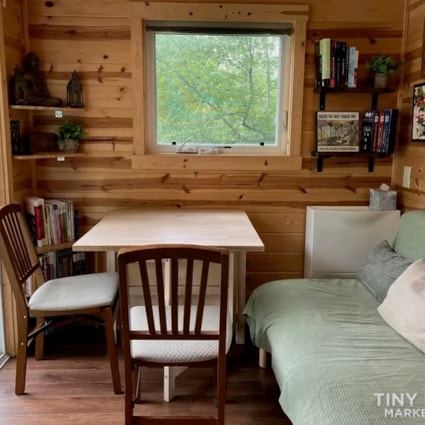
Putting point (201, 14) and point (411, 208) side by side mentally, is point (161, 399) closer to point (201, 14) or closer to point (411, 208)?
point (411, 208)

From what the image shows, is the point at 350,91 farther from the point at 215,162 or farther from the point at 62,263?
the point at 62,263

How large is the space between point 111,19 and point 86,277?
5.20ft

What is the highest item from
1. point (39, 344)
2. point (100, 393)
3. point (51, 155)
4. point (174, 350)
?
point (51, 155)

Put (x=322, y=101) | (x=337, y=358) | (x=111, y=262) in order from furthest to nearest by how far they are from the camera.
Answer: (x=322, y=101) < (x=111, y=262) < (x=337, y=358)

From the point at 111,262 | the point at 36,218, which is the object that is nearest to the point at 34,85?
the point at 36,218

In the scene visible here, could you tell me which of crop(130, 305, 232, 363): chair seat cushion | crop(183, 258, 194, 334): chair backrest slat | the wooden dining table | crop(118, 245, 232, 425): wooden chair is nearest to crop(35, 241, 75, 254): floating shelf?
the wooden dining table

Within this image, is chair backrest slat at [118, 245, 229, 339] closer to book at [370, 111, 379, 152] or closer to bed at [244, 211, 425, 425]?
bed at [244, 211, 425, 425]

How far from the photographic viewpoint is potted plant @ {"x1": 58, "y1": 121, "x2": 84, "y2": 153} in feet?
8.99

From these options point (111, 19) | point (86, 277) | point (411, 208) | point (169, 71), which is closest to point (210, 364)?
point (86, 277)

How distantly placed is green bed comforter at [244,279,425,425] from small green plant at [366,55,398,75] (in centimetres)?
133

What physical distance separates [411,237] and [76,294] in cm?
178

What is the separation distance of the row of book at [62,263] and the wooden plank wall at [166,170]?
0.71ft

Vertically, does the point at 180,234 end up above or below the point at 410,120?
below

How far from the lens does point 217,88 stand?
2875 mm
